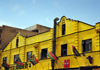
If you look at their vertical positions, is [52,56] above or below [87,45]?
below

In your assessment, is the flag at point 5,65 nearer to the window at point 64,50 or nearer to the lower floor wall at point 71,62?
the lower floor wall at point 71,62

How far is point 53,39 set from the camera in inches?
1126

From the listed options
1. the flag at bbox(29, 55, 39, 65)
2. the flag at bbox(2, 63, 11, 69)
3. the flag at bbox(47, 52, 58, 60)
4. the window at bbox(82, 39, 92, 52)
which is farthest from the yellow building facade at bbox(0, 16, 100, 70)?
the flag at bbox(2, 63, 11, 69)

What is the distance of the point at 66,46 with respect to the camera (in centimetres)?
2739

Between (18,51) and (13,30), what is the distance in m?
9.04

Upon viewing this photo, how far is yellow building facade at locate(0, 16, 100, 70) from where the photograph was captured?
23.7 m

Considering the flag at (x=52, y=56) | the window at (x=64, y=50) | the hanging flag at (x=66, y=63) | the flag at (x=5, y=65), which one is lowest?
the flag at (x=5, y=65)

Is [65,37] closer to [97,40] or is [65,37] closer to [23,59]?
[97,40]

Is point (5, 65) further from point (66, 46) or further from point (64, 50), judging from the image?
point (66, 46)

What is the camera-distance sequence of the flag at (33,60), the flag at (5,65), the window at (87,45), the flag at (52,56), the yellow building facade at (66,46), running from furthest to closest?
the flag at (5,65)
the flag at (33,60)
the flag at (52,56)
the window at (87,45)
the yellow building facade at (66,46)

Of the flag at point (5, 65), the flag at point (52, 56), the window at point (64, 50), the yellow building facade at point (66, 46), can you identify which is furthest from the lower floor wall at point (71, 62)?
the flag at point (5, 65)

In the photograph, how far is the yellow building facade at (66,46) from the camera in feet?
77.8

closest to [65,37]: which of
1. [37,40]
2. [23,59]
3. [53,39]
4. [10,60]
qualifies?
[53,39]

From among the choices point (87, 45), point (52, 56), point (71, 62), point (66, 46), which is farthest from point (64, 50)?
point (87, 45)
